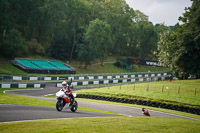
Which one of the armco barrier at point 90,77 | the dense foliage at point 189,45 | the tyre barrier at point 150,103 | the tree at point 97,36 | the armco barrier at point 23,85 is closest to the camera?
the tyre barrier at point 150,103

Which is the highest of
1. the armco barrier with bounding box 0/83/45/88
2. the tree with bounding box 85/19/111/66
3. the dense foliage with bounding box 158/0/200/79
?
the tree with bounding box 85/19/111/66

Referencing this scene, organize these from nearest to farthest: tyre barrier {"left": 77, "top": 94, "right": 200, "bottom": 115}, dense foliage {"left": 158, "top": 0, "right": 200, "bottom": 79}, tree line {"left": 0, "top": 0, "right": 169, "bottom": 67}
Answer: tyre barrier {"left": 77, "top": 94, "right": 200, "bottom": 115} < dense foliage {"left": 158, "top": 0, "right": 200, "bottom": 79} < tree line {"left": 0, "top": 0, "right": 169, "bottom": 67}

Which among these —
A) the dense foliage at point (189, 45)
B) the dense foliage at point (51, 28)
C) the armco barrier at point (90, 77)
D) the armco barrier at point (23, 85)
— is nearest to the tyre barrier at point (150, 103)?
the armco barrier at point (23, 85)

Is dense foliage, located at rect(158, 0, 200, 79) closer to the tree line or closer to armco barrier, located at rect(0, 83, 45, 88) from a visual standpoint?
armco barrier, located at rect(0, 83, 45, 88)

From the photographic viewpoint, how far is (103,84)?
5281 centimetres

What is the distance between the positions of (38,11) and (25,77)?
33344mm

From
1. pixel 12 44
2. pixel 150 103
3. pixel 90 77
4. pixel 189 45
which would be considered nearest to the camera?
pixel 150 103

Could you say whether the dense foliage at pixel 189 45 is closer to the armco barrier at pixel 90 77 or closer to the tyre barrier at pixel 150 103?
the armco barrier at pixel 90 77

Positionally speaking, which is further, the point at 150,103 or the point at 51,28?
the point at 51,28

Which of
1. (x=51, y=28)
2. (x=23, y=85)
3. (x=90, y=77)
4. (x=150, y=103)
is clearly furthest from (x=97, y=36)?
(x=150, y=103)

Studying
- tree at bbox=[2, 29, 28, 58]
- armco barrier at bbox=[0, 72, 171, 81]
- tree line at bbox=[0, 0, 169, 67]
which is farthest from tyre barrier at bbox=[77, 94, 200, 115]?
tree line at bbox=[0, 0, 169, 67]

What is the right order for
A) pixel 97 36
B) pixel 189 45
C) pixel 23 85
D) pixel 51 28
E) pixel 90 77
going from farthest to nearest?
pixel 51 28 < pixel 97 36 < pixel 90 77 < pixel 189 45 < pixel 23 85

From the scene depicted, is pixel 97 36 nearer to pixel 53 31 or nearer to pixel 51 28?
pixel 53 31

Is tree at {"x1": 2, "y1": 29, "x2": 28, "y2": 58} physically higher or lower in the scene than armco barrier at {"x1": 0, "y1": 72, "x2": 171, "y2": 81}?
higher
